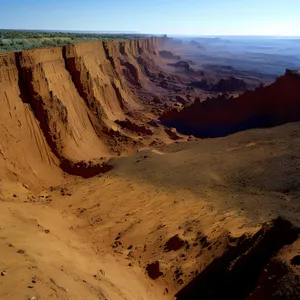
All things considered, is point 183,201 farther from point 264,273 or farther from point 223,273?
point 264,273

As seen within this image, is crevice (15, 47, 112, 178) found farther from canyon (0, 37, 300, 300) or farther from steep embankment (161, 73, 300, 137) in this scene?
steep embankment (161, 73, 300, 137)

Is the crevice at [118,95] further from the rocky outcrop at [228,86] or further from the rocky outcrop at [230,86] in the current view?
the rocky outcrop at [230,86]

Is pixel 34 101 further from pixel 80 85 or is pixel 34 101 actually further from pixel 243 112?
pixel 243 112

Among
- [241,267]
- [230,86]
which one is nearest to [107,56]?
[230,86]

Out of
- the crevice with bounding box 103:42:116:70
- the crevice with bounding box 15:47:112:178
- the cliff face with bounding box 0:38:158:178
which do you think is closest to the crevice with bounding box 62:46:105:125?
the cliff face with bounding box 0:38:158:178

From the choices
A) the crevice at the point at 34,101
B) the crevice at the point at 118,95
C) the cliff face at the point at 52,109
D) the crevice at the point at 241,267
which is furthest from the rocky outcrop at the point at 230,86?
the crevice at the point at 241,267

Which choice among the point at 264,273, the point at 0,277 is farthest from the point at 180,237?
the point at 0,277

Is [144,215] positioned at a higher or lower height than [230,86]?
lower
